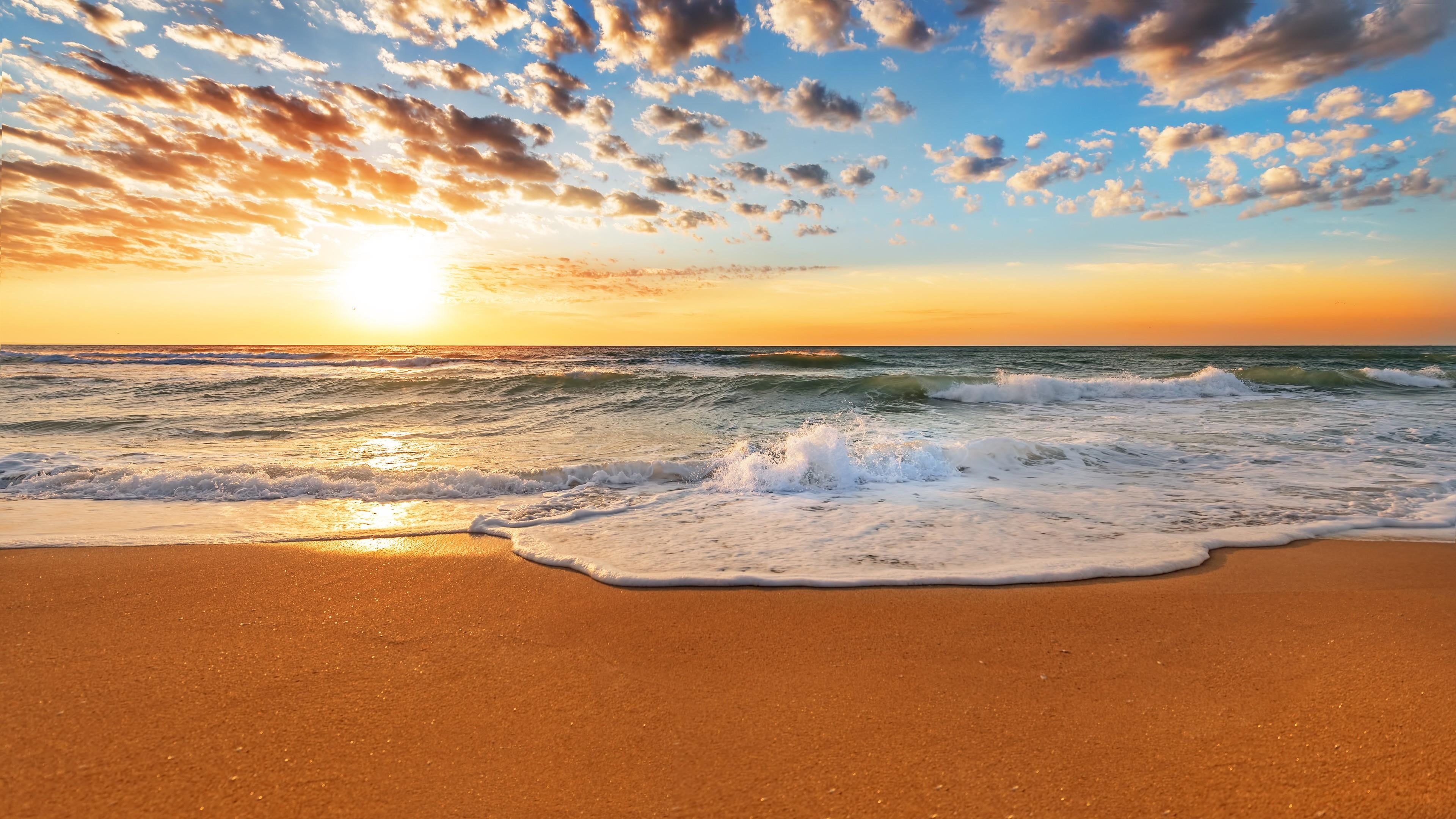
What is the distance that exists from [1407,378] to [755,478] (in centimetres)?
2553

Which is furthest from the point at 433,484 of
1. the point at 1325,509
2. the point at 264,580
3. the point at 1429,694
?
the point at 1325,509

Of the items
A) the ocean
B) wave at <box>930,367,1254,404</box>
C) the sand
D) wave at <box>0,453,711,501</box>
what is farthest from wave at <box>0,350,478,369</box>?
the sand

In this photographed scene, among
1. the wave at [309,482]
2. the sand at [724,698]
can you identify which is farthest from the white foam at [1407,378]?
the wave at [309,482]

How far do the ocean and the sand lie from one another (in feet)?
2.16

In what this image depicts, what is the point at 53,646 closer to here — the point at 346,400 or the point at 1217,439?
the point at 1217,439

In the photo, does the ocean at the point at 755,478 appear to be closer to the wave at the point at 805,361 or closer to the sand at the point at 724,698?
the sand at the point at 724,698

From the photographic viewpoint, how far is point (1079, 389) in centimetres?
1673

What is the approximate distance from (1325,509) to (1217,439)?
432cm

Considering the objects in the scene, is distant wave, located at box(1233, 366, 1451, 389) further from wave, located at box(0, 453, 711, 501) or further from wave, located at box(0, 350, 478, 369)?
wave, located at box(0, 350, 478, 369)

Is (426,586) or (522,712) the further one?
(426,586)

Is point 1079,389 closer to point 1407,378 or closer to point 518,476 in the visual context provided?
point 1407,378

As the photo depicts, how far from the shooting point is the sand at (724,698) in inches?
72.7

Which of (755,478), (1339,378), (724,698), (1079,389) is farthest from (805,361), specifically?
(724,698)

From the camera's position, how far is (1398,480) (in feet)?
20.4
